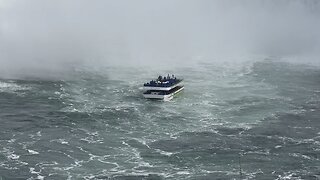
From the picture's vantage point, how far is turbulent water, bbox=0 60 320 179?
80.4m

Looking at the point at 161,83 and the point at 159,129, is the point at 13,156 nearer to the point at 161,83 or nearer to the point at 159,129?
the point at 159,129

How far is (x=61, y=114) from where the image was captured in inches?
4222

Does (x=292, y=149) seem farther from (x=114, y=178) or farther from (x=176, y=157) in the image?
(x=114, y=178)

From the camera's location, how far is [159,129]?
99.2 m

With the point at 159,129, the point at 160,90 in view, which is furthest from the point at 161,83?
the point at 159,129

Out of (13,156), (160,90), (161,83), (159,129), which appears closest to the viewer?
(13,156)

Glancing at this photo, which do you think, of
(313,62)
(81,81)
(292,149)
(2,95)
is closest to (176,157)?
(292,149)

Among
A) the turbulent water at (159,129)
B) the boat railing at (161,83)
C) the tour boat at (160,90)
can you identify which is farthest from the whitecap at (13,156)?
the boat railing at (161,83)

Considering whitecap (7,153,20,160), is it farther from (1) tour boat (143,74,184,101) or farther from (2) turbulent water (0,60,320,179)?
(1) tour boat (143,74,184,101)

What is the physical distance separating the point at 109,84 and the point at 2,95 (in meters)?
25.3

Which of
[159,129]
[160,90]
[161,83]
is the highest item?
[161,83]

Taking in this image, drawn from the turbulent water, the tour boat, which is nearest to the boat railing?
the tour boat

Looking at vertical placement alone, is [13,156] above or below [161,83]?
below

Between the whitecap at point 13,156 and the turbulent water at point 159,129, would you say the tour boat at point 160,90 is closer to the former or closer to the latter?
the turbulent water at point 159,129
